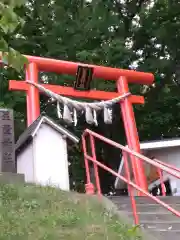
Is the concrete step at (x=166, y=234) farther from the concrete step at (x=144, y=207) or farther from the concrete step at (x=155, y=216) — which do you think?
the concrete step at (x=144, y=207)

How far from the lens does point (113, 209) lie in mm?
5422

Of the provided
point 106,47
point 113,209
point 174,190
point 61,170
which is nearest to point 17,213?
point 113,209

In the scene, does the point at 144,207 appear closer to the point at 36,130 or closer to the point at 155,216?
the point at 155,216

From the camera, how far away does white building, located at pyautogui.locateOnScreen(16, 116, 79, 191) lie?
23.2 feet

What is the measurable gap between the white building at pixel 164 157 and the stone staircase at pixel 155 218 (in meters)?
4.41

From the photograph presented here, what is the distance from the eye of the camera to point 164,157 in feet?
39.8

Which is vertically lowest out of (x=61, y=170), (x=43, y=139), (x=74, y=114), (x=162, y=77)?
(x=61, y=170)

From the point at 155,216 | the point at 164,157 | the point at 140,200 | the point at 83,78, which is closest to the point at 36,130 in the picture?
the point at 140,200

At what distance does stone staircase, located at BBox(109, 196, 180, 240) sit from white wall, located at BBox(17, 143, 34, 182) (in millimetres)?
1461

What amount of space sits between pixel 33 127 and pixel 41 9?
7.65m

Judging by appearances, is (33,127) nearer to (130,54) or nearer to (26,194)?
(26,194)

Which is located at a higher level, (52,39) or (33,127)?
(52,39)

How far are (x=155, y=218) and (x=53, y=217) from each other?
1695 mm

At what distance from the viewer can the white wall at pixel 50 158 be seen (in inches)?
278
